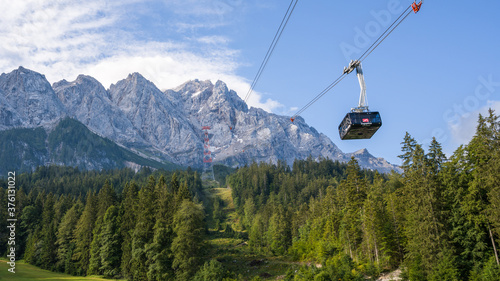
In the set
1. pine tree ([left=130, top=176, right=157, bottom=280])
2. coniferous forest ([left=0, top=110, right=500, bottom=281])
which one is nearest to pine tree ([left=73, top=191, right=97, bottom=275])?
coniferous forest ([left=0, top=110, right=500, bottom=281])

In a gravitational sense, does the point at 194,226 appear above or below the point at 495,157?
below

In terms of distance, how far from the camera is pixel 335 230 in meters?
87.9

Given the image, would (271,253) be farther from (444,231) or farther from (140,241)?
(444,231)

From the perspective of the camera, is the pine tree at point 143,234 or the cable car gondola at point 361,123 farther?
the pine tree at point 143,234

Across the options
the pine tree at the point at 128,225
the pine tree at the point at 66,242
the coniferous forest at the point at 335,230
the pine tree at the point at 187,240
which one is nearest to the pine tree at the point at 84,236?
the coniferous forest at the point at 335,230

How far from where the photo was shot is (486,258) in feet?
164

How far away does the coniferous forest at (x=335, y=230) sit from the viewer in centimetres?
5088

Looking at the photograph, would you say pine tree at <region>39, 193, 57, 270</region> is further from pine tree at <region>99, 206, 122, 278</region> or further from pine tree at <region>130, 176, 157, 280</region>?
pine tree at <region>130, 176, 157, 280</region>

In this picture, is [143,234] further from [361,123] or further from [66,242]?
[361,123]

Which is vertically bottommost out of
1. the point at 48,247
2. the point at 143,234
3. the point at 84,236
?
the point at 48,247

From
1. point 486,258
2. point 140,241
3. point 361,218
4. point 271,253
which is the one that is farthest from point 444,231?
point 271,253

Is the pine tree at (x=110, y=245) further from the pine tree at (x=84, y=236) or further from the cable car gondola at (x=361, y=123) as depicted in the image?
the cable car gondola at (x=361, y=123)

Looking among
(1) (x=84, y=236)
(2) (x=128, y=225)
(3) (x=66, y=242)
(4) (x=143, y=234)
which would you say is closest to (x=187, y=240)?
(4) (x=143, y=234)

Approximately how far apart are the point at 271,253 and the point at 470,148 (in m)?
73.5
